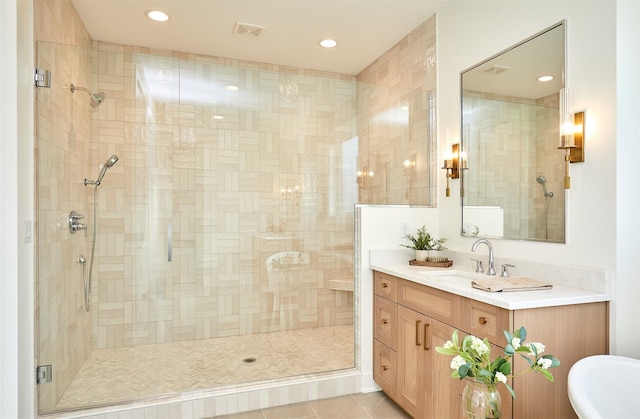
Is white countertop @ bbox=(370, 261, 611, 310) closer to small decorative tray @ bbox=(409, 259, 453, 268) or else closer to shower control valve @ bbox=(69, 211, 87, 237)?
small decorative tray @ bbox=(409, 259, 453, 268)

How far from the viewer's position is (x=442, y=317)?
6.84 ft

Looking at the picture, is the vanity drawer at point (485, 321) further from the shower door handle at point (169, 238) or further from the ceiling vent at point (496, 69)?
the shower door handle at point (169, 238)

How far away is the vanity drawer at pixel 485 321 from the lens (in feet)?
5.51

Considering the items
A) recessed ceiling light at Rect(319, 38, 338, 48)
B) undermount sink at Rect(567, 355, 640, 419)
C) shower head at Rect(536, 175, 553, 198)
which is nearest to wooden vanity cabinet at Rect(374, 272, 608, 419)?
undermount sink at Rect(567, 355, 640, 419)

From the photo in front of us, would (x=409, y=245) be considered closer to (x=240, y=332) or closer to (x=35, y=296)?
(x=240, y=332)

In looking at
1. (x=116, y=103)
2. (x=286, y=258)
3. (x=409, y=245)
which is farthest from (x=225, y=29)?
(x=409, y=245)

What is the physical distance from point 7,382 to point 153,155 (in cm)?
154

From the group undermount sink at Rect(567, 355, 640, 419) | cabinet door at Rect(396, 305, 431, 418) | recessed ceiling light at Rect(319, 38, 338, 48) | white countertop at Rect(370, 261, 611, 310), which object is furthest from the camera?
recessed ceiling light at Rect(319, 38, 338, 48)

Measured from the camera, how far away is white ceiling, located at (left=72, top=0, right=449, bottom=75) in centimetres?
298

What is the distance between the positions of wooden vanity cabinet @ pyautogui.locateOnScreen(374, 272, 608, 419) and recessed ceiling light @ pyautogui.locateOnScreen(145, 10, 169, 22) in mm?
2623

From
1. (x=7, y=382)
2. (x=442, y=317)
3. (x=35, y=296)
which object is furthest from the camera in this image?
(x=35, y=296)

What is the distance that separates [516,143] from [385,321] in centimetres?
141

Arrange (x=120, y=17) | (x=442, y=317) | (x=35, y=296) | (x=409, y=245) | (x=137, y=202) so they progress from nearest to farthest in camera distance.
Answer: (x=442, y=317) < (x=35, y=296) < (x=137, y=202) < (x=409, y=245) < (x=120, y=17)

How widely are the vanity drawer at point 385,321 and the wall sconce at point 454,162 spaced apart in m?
0.95
